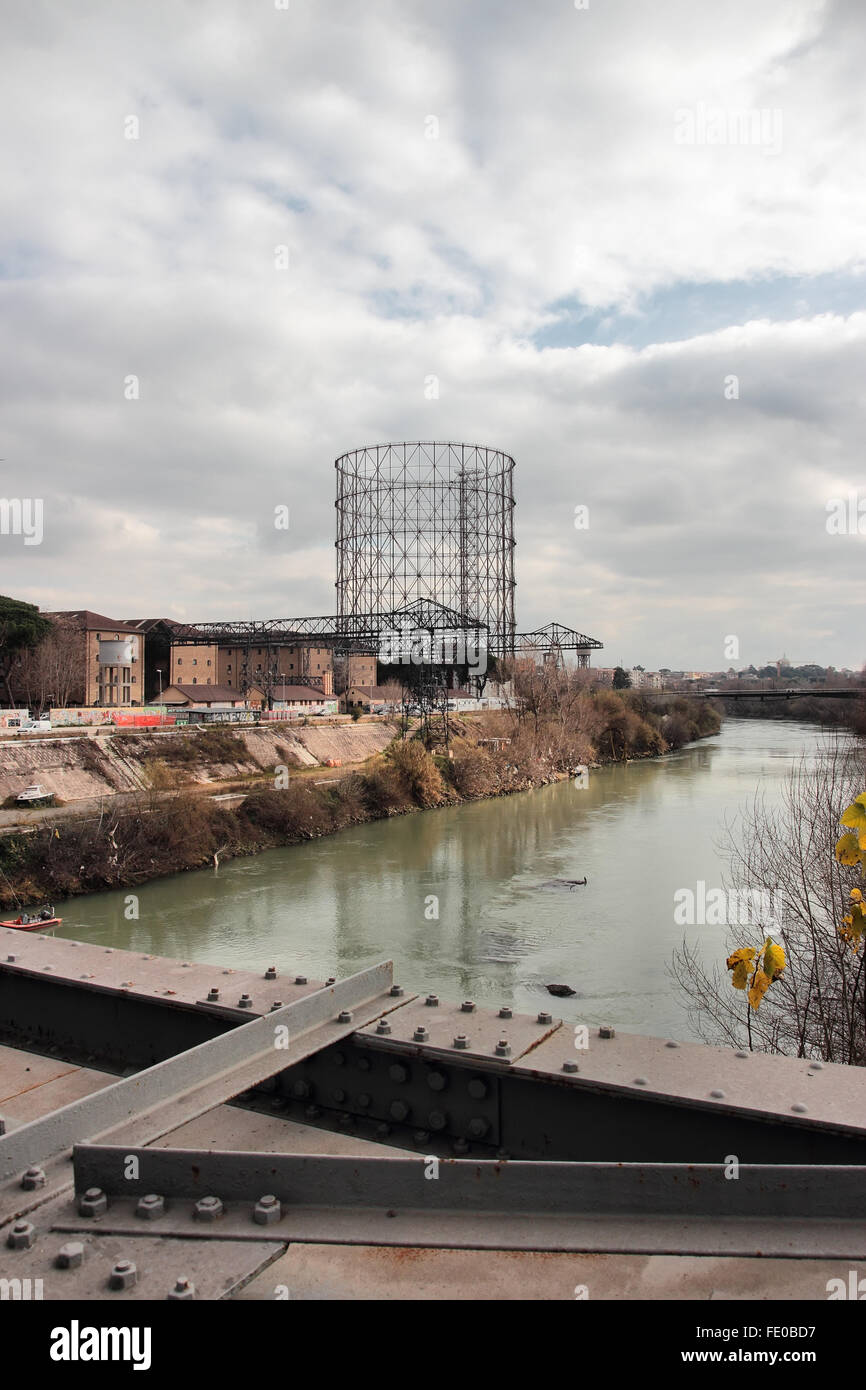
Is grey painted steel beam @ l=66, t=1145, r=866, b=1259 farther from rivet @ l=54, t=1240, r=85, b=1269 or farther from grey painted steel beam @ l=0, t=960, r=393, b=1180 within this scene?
grey painted steel beam @ l=0, t=960, r=393, b=1180

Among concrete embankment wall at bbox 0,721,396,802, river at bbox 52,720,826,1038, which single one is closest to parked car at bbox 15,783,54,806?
concrete embankment wall at bbox 0,721,396,802

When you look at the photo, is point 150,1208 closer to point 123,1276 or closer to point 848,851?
point 123,1276

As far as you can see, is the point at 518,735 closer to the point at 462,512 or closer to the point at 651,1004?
the point at 462,512

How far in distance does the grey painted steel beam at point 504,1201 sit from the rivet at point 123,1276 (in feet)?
0.55

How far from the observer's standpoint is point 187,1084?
9.02 ft

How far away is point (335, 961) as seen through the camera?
12.5 metres

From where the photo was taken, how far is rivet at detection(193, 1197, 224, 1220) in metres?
2.19

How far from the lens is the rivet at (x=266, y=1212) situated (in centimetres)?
217

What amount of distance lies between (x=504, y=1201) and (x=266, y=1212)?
1.91 feet

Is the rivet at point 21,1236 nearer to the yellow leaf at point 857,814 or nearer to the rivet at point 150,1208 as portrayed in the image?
the rivet at point 150,1208

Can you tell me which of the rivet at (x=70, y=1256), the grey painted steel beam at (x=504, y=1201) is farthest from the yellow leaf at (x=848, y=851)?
the rivet at (x=70, y=1256)
